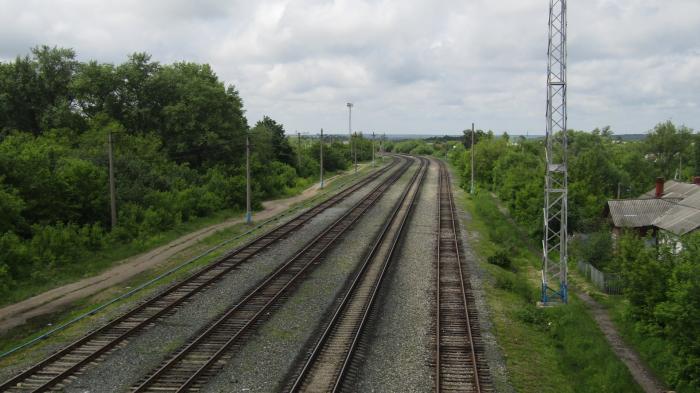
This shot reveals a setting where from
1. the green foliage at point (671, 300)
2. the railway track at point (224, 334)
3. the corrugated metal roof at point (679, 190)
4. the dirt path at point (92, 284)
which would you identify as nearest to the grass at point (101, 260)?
the dirt path at point (92, 284)

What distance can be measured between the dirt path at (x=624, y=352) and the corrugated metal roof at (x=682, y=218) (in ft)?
22.4

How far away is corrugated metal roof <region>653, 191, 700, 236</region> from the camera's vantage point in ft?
89.1

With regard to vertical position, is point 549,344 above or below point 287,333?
below

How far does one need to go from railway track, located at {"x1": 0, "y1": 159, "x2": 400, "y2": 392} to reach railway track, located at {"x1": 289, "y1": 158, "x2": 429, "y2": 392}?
5521mm

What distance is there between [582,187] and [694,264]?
2397cm

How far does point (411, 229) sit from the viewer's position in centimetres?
3431

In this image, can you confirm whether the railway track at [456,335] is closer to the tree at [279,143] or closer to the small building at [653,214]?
the small building at [653,214]

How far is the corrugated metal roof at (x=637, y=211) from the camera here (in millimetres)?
32938

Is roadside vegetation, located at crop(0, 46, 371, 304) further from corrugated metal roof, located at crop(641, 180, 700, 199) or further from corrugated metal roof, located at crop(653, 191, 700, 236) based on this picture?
corrugated metal roof, located at crop(641, 180, 700, 199)

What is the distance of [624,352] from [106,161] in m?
29.3

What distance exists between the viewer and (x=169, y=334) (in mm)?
16438

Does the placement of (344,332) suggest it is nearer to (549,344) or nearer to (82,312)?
(549,344)

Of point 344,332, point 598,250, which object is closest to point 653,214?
point 598,250

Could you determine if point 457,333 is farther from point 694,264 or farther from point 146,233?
point 146,233
